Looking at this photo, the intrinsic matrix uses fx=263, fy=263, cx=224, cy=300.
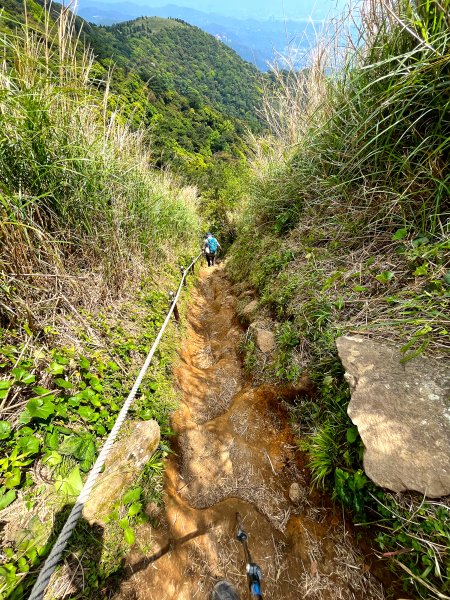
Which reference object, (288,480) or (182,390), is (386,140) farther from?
(182,390)

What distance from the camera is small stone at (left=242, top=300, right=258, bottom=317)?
133 inches

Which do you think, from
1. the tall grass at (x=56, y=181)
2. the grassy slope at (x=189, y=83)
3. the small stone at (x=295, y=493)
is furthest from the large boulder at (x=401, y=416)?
the grassy slope at (x=189, y=83)

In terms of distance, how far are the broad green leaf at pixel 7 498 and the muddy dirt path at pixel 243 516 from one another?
0.71m

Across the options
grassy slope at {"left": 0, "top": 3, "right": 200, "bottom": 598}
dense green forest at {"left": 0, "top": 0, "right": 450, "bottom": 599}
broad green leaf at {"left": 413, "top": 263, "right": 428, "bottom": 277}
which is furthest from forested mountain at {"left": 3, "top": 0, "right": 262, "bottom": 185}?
broad green leaf at {"left": 413, "top": 263, "right": 428, "bottom": 277}

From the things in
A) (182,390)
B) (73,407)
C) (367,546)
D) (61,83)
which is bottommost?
(182,390)

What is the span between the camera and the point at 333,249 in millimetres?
2576

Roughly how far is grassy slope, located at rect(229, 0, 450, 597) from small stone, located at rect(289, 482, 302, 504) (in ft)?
0.80

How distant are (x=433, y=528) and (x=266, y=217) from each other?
4.25m

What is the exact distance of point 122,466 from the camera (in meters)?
1.66

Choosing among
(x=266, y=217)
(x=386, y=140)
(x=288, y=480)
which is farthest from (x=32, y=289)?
(x=266, y=217)

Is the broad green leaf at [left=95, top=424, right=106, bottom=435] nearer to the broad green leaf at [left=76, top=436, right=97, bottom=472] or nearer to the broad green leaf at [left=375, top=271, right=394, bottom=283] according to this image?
the broad green leaf at [left=76, top=436, right=97, bottom=472]

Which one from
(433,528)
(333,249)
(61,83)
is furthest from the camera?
(333,249)

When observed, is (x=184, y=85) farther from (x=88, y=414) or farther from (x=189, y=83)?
(x=88, y=414)

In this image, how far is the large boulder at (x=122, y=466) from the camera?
4.82ft
